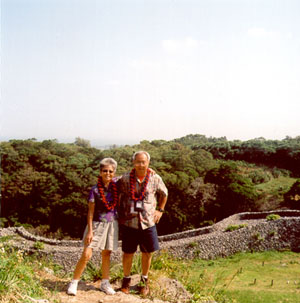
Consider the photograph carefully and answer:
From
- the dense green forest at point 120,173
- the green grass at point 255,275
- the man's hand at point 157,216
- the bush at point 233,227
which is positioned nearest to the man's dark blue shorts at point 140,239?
the man's hand at point 157,216

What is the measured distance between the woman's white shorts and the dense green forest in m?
19.4

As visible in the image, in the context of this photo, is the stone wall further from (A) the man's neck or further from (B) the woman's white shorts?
(A) the man's neck

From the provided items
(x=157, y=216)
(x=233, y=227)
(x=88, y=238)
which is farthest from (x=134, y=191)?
(x=233, y=227)

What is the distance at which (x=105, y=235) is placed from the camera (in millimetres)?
4199

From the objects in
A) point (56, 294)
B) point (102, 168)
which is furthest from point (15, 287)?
point (102, 168)

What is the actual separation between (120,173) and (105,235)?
21366 mm

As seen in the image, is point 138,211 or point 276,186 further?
point 276,186

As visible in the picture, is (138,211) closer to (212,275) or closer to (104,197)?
(104,197)

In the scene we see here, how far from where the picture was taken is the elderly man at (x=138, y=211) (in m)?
4.23

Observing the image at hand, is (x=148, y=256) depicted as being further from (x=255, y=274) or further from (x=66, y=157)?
(x=66, y=157)

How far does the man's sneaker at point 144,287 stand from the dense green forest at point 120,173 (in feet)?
62.4

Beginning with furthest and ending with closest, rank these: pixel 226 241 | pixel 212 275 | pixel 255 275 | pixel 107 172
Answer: pixel 226 241 < pixel 255 275 < pixel 212 275 < pixel 107 172

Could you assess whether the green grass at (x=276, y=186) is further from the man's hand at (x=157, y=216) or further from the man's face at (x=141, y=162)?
the man's face at (x=141, y=162)

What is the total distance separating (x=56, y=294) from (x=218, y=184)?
2331 cm
